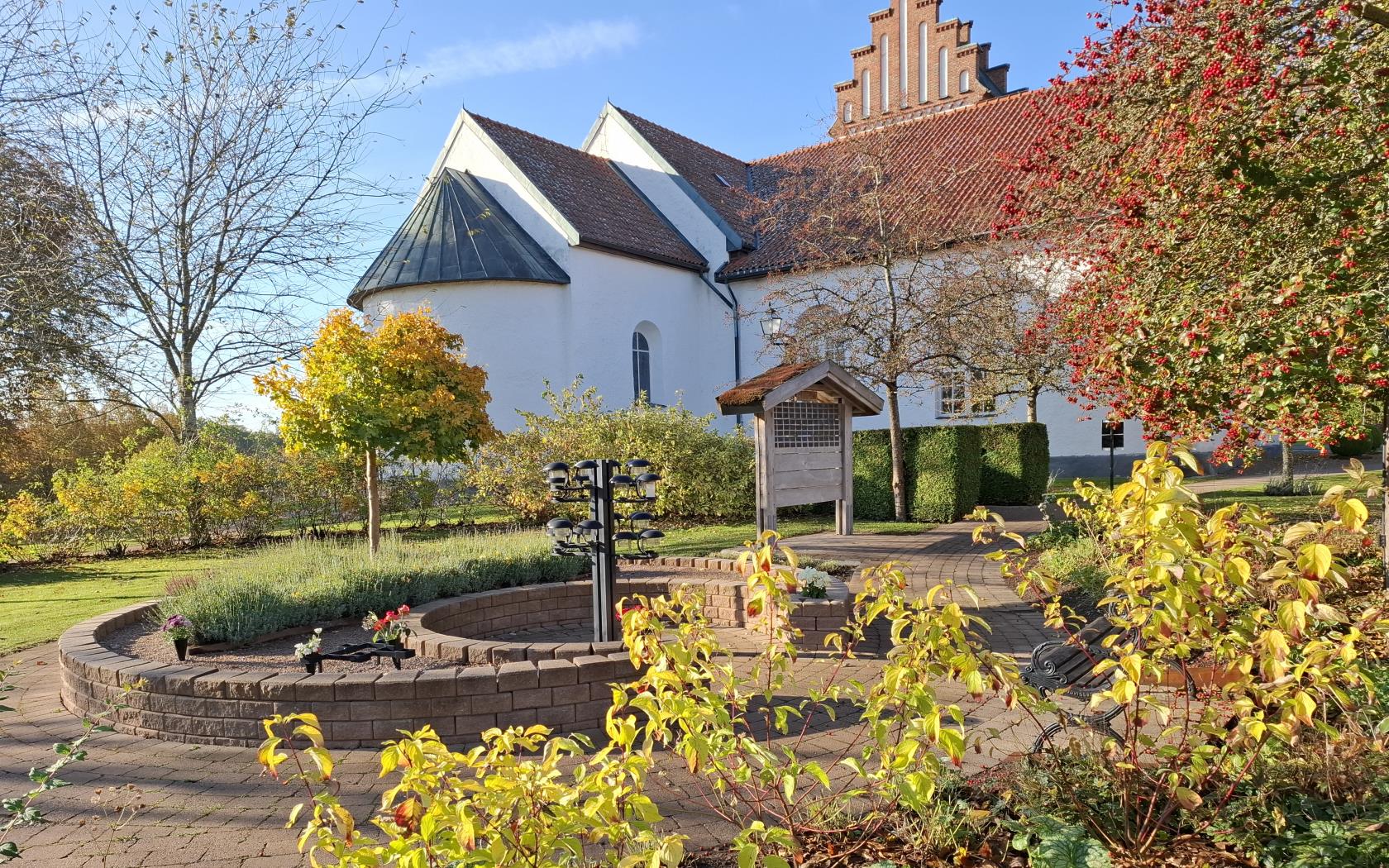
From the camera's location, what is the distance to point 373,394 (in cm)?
973

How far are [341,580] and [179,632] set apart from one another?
4.71 feet

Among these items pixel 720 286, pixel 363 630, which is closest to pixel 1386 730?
pixel 363 630

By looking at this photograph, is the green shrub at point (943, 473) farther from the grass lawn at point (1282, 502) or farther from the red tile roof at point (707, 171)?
the red tile roof at point (707, 171)

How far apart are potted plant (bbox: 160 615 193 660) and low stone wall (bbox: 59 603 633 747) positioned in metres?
0.88

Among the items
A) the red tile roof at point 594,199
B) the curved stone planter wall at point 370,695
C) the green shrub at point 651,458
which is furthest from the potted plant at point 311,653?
the red tile roof at point 594,199

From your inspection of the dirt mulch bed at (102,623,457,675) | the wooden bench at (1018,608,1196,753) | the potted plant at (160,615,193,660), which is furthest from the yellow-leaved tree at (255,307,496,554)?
the wooden bench at (1018,608,1196,753)

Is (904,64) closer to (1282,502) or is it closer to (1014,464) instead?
(1014,464)

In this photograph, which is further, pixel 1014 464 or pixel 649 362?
pixel 649 362

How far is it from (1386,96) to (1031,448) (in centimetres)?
1130

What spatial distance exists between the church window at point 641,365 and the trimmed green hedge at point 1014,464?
9406 mm

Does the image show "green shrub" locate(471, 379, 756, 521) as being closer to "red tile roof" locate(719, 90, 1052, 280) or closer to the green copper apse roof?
the green copper apse roof

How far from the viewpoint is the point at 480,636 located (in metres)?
7.12

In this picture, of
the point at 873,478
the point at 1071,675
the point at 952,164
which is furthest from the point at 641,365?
the point at 1071,675

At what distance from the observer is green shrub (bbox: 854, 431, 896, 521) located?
15609 millimetres
